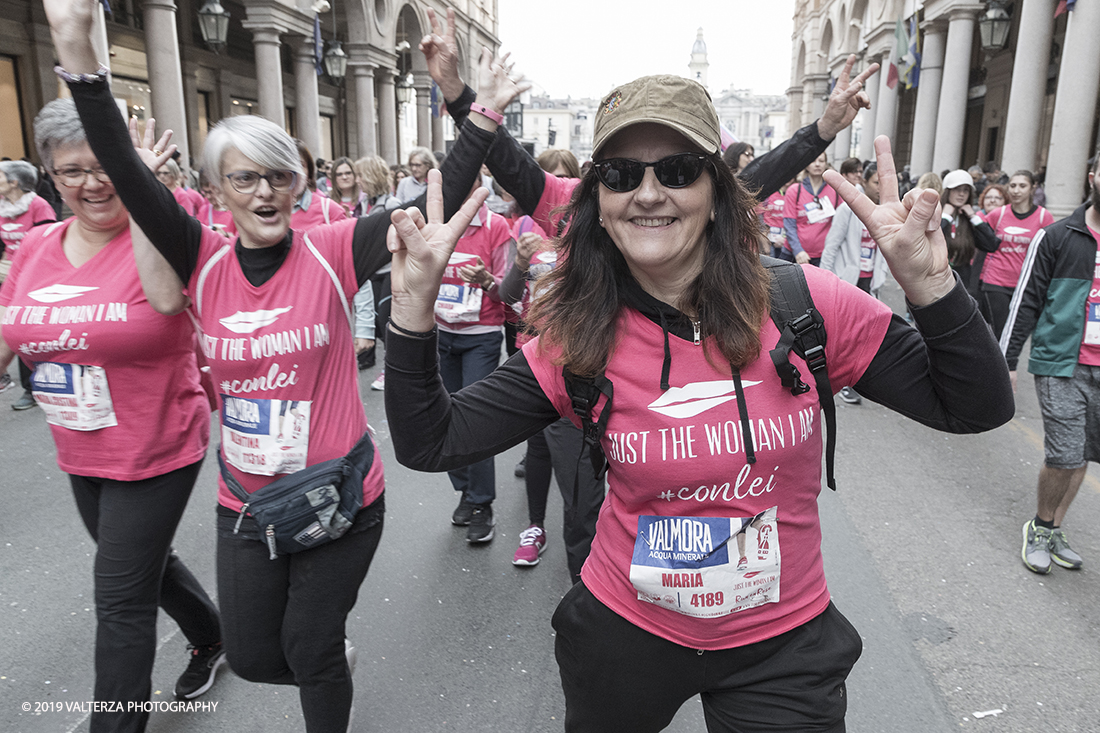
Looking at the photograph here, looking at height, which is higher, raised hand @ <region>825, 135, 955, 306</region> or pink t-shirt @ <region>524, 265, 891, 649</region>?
raised hand @ <region>825, 135, 955, 306</region>

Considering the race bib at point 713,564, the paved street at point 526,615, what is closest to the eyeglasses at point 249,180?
the race bib at point 713,564

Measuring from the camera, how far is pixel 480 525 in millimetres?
4684

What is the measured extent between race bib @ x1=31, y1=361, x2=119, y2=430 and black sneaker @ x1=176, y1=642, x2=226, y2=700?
1.09 metres

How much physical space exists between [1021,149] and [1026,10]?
2.27m

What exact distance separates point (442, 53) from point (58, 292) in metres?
1.52

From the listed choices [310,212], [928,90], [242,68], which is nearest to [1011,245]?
[310,212]

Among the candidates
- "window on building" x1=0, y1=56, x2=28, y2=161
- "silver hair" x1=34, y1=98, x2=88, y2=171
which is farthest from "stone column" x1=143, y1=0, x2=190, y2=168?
"silver hair" x1=34, y1=98, x2=88, y2=171

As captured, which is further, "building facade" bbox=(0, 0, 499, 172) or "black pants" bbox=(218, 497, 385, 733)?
"building facade" bbox=(0, 0, 499, 172)

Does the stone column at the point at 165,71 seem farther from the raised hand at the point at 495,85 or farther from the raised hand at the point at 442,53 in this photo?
the raised hand at the point at 495,85

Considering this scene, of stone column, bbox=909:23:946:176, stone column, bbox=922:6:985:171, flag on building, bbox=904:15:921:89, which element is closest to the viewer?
stone column, bbox=922:6:985:171

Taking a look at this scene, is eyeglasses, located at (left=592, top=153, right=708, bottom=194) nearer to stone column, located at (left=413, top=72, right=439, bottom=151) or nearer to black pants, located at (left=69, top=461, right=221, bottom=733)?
black pants, located at (left=69, top=461, right=221, bottom=733)

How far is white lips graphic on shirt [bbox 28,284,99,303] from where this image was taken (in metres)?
A: 2.57

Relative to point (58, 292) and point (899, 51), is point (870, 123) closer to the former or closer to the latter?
point (899, 51)

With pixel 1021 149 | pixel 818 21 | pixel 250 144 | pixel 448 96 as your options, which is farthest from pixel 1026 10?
pixel 818 21
